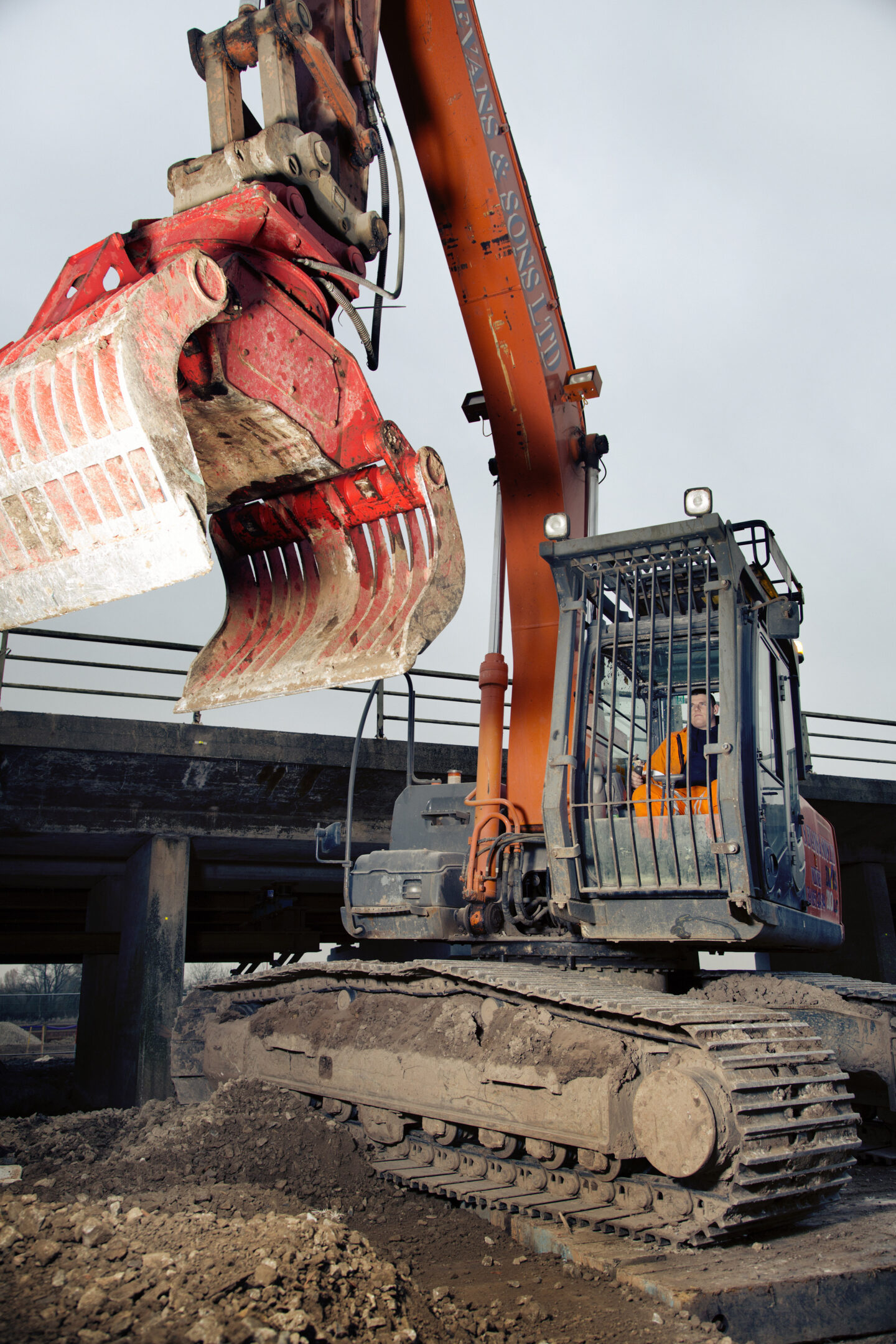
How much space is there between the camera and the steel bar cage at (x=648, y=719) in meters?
4.07

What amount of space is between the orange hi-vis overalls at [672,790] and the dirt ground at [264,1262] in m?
1.73

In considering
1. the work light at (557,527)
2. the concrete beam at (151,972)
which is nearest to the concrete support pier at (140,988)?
the concrete beam at (151,972)

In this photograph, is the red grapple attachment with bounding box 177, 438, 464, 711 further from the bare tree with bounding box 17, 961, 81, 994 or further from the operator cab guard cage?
the bare tree with bounding box 17, 961, 81, 994

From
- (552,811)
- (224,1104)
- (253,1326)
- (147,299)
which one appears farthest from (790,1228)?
(147,299)

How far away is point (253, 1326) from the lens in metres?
2.23

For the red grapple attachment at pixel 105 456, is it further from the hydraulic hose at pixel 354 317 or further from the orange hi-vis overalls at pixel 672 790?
the orange hi-vis overalls at pixel 672 790

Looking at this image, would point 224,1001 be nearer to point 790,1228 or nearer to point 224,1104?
point 224,1104

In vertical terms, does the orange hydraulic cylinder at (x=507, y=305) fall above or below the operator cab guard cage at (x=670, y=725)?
above

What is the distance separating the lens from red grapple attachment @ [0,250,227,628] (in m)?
2.95

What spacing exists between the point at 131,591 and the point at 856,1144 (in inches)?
120

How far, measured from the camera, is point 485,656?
5.42m

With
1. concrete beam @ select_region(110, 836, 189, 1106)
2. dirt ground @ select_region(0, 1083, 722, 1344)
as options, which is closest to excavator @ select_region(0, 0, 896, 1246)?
dirt ground @ select_region(0, 1083, 722, 1344)

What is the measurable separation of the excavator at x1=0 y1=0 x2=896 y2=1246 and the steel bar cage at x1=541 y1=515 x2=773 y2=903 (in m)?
0.02

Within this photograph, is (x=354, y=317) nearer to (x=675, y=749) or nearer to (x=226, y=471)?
(x=226, y=471)
